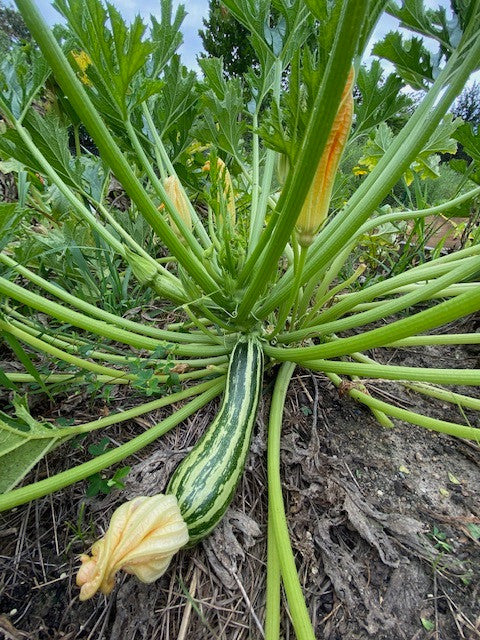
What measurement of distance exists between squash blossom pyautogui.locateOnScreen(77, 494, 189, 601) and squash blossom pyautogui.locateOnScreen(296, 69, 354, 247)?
57cm

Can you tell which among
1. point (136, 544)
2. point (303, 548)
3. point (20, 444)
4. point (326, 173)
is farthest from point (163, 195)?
point (303, 548)

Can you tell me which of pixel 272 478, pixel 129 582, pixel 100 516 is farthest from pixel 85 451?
pixel 272 478

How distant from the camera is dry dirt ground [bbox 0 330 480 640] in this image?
71 cm

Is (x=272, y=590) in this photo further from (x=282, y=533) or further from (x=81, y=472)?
(x=81, y=472)

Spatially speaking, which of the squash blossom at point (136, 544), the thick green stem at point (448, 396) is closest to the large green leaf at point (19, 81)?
the squash blossom at point (136, 544)

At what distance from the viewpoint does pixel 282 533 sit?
71 cm

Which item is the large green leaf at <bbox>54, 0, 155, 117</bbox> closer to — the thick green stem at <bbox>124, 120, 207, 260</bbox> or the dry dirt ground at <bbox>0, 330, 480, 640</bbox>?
the thick green stem at <bbox>124, 120, 207, 260</bbox>

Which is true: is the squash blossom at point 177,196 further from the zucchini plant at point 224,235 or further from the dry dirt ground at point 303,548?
the dry dirt ground at point 303,548

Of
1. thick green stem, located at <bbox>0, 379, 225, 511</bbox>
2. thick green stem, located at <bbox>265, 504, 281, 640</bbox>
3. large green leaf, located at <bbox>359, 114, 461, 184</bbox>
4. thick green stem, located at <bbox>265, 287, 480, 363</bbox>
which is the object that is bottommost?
thick green stem, located at <bbox>265, 504, 281, 640</bbox>

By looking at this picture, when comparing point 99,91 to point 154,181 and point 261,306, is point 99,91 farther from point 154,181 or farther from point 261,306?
point 261,306

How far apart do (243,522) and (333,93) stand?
782 millimetres

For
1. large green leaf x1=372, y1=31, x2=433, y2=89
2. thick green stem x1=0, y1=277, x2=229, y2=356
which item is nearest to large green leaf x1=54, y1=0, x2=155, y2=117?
thick green stem x1=0, y1=277, x2=229, y2=356

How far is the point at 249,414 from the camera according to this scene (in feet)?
2.93

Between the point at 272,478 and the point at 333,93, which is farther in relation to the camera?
the point at 272,478
